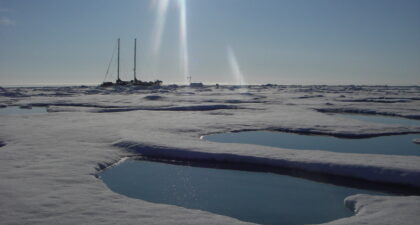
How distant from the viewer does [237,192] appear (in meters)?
5.54

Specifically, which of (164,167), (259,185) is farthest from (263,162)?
(164,167)

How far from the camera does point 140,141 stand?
8641 millimetres

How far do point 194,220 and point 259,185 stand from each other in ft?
7.32

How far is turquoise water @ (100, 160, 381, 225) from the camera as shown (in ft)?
15.2

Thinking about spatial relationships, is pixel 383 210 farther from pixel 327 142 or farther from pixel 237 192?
pixel 327 142

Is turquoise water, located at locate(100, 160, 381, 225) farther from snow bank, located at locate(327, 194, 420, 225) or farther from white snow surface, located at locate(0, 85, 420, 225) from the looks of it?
white snow surface, located at locate(0, 85, 420, 225)

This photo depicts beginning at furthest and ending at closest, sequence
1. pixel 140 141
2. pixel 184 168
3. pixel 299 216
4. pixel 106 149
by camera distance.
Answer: pixel 140 141 → pixel 106 149 → pixel 184 168 → pixel 299 216

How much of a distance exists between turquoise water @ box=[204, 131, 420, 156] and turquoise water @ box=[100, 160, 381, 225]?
10.6 feet

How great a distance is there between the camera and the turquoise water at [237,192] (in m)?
4.64

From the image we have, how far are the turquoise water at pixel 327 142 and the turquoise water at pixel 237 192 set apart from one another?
3.22 metres

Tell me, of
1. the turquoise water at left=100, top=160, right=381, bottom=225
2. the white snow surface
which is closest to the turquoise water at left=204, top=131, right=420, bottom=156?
the white snow surface

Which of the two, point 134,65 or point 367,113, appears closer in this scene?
point 367,113

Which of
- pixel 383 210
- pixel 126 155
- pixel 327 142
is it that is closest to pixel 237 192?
pixel 383 210

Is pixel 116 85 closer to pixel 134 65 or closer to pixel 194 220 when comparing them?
pixel 134 65
